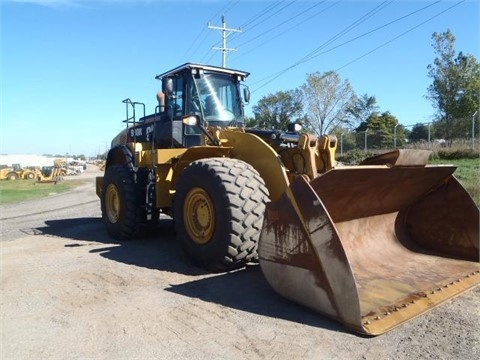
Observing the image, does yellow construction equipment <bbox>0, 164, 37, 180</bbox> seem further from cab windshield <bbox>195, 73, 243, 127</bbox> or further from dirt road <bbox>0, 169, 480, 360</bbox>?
dirt road <bbox>0, 169, 480, 360</bbox>

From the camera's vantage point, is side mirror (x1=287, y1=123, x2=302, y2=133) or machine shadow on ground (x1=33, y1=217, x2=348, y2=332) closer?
machine shadow on ground (x1=33, y1=217, x2=348, y2=332)

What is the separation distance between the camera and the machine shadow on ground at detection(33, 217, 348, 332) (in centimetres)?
411

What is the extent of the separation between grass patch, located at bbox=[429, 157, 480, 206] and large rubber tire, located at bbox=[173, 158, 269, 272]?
5530mm

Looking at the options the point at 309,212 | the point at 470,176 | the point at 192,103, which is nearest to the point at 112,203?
the point at 192,103

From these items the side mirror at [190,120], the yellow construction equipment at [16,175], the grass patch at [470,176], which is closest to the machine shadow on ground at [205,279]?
the side mirror at [190,120]

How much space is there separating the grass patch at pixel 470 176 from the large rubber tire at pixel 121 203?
6.14 metres

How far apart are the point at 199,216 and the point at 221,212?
601mm

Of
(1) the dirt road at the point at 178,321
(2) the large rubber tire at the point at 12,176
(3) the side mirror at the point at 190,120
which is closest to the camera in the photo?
(1) the dirt road at the point at 178,321

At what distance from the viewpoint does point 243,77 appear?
7980mm

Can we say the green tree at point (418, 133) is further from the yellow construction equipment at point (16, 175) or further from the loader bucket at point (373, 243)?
the yellow construction equipment at point (16, 175)

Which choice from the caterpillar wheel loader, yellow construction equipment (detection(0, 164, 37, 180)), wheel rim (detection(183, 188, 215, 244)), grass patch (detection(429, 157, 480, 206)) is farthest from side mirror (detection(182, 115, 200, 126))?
yellow construction equipment (detection(0, 164, 37, 180))

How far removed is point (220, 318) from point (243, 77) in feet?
16.3

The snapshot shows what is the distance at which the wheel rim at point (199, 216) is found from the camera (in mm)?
5387

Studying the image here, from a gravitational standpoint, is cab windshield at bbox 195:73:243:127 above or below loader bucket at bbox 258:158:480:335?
above
